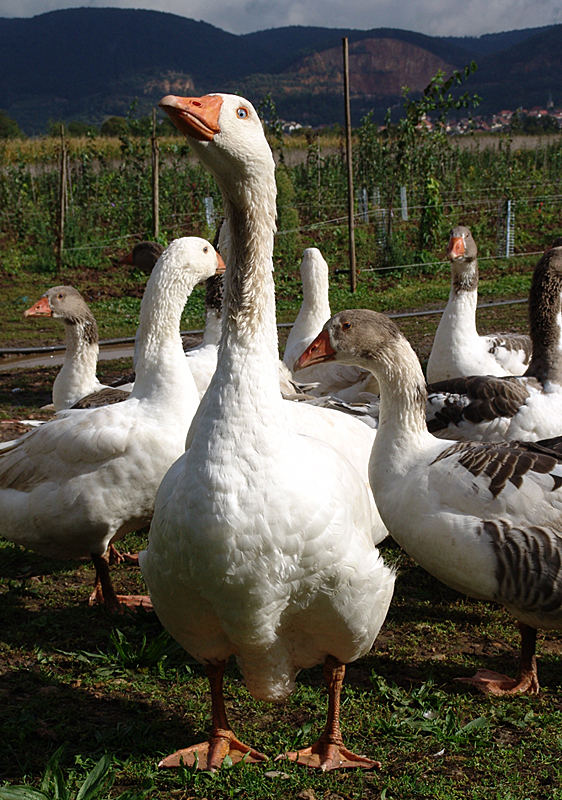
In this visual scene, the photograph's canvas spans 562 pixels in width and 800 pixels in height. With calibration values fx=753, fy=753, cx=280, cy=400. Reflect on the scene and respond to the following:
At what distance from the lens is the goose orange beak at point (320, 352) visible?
4145 mm

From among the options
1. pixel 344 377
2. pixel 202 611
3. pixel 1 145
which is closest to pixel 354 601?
pixel 202 611

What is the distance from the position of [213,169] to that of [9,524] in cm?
259

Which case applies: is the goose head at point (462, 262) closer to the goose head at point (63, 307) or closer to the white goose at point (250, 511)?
the goose head at point (63, 307)

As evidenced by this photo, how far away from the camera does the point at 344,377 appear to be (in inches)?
270

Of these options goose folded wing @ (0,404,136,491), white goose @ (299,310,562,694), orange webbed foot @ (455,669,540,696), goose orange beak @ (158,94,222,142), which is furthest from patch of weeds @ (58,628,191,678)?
goose orange beak @ (158,94,222,142)

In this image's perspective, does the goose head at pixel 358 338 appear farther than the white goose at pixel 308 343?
No

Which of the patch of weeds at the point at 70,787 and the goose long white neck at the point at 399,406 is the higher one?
the goose long white neck at the point at 399,406

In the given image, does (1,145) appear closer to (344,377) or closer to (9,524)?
(344,377)

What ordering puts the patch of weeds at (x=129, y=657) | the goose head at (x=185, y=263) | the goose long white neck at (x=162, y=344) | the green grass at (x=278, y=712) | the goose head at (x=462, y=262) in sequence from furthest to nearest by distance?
1. the goose head at (x=462, y=262)
2. the goose head at (x=185, y=263)
3. the goose long white neck at (x=162, y=344)
4. the patch of weeds at (x=129, y=657)
5. the green grass at (x=278, y=712)

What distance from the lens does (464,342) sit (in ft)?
21.2

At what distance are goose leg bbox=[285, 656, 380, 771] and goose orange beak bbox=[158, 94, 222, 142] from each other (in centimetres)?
197

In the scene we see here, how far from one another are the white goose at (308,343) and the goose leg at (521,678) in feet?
10.8

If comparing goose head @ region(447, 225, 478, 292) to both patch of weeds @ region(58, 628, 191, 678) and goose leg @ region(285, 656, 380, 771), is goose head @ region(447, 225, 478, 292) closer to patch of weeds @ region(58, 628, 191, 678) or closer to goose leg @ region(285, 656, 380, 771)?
patch of weeds @ region(58, 628, 191, 678)

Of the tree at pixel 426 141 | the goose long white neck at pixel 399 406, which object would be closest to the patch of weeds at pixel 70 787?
the goose long white neck at pixel 399 406
